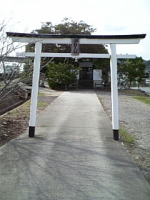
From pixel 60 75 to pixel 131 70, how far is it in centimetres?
859

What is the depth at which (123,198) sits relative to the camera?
3.03m

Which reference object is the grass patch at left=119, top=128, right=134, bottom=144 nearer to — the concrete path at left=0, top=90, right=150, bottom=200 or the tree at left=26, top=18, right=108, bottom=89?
the concrete path at left=0, top=90, right=150, bottom=200

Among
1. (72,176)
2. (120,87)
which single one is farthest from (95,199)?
(120,87)

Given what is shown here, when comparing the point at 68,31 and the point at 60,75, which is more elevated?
the point at 68,31

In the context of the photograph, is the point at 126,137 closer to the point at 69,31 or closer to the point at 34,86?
the point at 34,86

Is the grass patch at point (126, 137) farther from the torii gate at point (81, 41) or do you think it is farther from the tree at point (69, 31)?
the tree at point (69, 31)

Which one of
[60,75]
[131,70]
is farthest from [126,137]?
[131,70]

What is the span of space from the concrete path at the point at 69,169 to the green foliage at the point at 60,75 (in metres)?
18.1

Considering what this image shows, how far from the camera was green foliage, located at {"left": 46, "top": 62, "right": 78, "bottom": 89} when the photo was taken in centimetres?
2388

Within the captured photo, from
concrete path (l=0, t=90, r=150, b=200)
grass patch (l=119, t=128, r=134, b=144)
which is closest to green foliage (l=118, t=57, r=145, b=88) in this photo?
grass patch (l=119, t=128, r=134, b=144)

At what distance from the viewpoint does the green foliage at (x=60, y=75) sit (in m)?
23.9

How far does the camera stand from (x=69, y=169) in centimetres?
388

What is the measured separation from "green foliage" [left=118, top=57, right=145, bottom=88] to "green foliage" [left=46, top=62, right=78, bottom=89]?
18.1 feet

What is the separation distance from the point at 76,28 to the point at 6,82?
23684 millimetres
